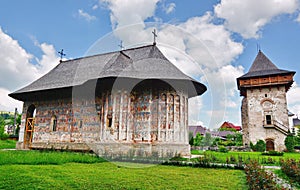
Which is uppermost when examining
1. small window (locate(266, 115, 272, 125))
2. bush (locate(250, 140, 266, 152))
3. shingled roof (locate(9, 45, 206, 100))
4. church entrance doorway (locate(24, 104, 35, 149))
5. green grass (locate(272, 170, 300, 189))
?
shingled roof (locate(9, 45, 206, 100))

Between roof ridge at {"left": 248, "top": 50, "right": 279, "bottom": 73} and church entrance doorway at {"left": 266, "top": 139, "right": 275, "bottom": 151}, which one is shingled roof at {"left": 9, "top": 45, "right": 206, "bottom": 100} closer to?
church entrance doorway at {"left": 266, "top": 139, "right": 275, "bottom": 151}

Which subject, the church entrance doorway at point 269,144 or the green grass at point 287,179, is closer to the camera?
the green grass at point 287,179

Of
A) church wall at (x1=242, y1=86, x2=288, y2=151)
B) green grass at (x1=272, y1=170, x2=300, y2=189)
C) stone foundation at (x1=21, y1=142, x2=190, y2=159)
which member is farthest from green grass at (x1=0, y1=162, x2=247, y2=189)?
church wall at (x1=242, y1=86, x2=288, y2=151)

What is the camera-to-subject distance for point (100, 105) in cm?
1477

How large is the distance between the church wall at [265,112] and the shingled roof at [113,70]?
12744 millimetres

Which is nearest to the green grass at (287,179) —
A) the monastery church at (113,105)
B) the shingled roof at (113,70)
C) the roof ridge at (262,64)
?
the monastery church at (113,105)

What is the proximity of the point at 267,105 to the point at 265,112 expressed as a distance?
0.83m

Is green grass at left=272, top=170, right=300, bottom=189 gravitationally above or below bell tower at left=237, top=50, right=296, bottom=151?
below

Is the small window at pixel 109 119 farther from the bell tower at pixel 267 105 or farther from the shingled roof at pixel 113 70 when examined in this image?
the bell tower at pixel 267 105

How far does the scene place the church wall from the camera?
24750 mm

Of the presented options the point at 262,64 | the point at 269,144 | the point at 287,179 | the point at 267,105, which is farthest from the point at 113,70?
the point at 262,64

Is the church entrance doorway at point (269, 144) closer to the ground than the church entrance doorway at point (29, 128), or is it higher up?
closer to the ground

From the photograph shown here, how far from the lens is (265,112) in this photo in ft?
84.6

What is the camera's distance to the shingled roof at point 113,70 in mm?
13555
